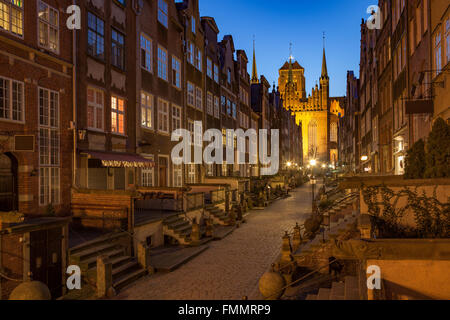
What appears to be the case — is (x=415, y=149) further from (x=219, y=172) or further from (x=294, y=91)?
(x=294, y=91)

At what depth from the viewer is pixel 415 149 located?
→ 10.9m

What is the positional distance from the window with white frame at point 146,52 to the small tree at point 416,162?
15.3 m

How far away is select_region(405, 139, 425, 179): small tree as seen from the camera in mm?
10641

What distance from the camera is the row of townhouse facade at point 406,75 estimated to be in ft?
46.5

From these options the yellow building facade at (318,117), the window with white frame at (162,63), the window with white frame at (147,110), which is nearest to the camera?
the window with white frame at (147,110)

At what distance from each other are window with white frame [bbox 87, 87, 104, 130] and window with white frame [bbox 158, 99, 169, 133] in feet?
19.8

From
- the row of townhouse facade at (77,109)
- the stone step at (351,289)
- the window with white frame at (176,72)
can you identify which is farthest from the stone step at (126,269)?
the window with white frame at (176,72)

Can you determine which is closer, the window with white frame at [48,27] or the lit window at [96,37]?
the window with white frame at [48,27]

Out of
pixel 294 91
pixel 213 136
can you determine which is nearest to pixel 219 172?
pixel 213 136

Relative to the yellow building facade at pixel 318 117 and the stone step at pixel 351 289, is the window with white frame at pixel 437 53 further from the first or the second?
the yellow building facade at pixel 318 117

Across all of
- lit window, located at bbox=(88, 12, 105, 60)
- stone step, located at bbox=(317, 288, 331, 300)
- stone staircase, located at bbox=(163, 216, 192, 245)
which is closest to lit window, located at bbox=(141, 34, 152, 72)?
lit window, located at bbox=(88, 12, 105, 60)

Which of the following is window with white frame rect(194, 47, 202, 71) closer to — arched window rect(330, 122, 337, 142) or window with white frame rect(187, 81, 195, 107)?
window with white frame rect(187, 81, 195, 107)

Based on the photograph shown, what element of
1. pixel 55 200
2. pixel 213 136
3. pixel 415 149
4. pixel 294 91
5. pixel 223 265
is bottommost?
pixel 223 265

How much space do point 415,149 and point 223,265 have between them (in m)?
7.56
